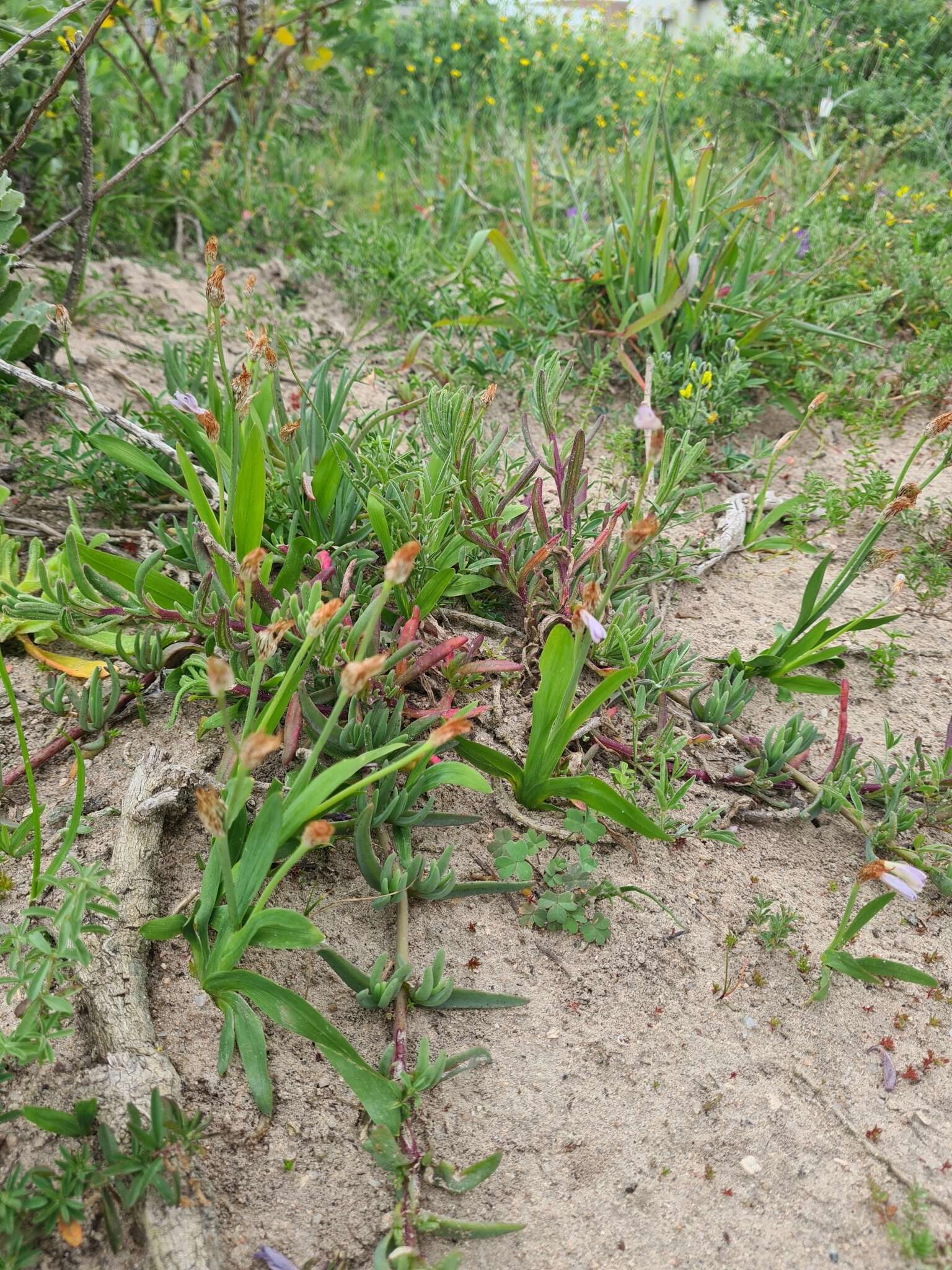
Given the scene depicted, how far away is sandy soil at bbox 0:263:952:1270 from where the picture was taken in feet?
4.16

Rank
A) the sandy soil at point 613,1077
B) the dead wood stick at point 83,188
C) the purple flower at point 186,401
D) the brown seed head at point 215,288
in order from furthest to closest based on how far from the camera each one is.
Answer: the dead wood stick at point 83,188 < the purple flower at point 186,401 < the brown seed head at point 215,288 < the sandy soil at point 613,1077

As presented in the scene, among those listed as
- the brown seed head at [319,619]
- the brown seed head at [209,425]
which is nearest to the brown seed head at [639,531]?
the brown seed head at [319,619]

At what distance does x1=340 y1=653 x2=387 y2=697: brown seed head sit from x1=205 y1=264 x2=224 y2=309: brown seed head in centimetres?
78

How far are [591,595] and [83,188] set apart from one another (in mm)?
2133

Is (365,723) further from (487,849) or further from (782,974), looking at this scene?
(782,974)

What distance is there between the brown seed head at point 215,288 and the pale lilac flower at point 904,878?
4.68 ft

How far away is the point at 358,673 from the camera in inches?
43.1

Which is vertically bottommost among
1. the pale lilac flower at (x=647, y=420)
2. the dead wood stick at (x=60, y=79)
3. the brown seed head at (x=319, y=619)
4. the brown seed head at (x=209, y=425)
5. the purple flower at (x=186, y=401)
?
the purple flower at (x=186, y=401)

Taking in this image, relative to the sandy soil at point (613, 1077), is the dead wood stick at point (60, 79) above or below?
above

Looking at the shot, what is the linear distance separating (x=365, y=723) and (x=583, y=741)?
52cm

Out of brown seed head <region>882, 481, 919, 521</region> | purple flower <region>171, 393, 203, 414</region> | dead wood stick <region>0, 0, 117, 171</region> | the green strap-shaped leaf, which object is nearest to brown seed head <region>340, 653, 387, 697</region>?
the green strap-shaped leaf

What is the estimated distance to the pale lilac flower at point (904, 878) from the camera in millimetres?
1357

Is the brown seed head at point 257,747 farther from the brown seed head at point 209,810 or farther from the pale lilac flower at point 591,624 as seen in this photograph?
the pale lilac flower at point 591,624

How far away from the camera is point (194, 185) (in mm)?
3762
